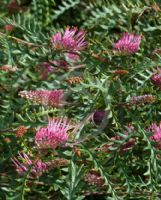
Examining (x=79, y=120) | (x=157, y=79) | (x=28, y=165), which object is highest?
(x=157, y=79)

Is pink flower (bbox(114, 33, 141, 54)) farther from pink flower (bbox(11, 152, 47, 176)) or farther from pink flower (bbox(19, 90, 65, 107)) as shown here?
pink flower (bbox(11, 152, 47, 176))

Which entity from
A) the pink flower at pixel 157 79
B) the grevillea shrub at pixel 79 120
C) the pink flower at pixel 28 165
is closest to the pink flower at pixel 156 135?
the grevillea shrub at pixel 79 120

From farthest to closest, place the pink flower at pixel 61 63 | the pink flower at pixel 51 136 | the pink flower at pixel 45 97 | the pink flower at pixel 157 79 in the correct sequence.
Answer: the pink flower at pixel 61 63
the pink flower at pixel 157 79
the pink flower at pixel 45 97
the pink flower at pixel 51 136

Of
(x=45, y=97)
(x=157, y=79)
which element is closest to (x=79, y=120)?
(x=45, y=97)

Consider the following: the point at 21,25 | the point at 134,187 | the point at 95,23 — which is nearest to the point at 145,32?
the point at 95,23

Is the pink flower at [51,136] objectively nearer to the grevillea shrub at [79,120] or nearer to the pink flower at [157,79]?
the grevillea shrub at [79,120]

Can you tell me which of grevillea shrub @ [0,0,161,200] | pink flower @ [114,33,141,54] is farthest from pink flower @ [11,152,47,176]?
pink flower @ [114,33,141,54]

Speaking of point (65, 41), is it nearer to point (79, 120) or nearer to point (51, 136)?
point (79, 120)

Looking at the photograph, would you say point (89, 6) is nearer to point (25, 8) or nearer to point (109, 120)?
point (25, 8)

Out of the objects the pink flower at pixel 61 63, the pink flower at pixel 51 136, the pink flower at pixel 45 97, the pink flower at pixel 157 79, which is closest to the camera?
the pink flower at pixel 51 136
